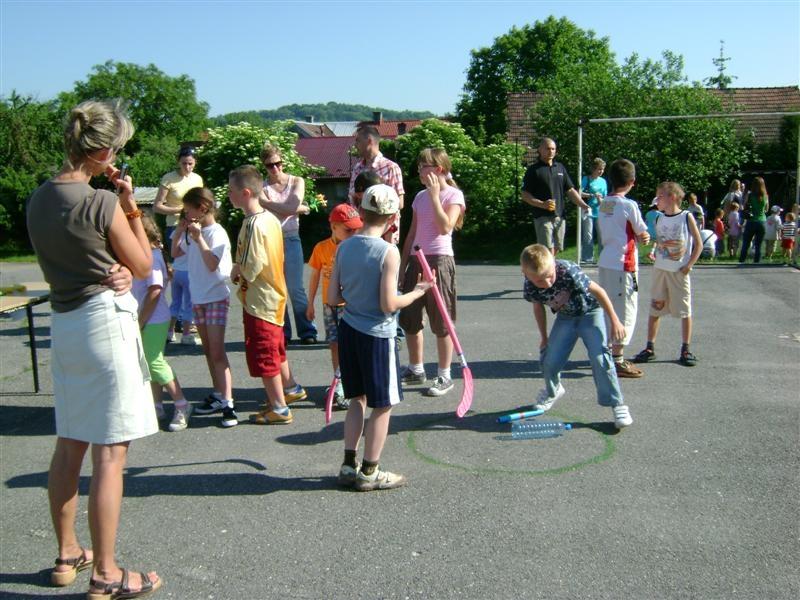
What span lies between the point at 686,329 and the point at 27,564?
19.3 feet

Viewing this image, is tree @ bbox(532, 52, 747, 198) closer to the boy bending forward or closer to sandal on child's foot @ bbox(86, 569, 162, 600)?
the boy bending forward

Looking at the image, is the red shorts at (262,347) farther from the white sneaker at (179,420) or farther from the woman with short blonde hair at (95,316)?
the woman with short blonde hair at (95,316)

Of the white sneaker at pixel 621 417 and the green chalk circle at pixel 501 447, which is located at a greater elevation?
the white sneaker at pixel 621 417

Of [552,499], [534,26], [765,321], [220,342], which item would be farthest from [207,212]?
[534,26]

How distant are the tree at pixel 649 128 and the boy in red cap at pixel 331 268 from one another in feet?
49.3

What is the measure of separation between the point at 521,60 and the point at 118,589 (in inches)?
2109

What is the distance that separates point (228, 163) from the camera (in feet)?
75.1

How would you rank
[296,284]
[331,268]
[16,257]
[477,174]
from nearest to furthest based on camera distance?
[331,268] < [296,284] < [477,174] < [16,257]

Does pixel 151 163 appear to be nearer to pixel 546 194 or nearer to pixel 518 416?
pixel 546 194

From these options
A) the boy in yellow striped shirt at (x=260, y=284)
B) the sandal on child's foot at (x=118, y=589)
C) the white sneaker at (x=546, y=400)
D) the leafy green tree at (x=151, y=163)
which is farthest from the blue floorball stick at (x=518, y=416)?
the leafy green tree at (x=151, y=163)

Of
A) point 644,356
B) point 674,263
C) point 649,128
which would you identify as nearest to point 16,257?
point 649,128

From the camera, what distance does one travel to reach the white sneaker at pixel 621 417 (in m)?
5.53

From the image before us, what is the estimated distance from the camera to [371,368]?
455 centimetres

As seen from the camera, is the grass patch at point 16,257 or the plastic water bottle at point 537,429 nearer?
the plastic water bottle at point 537,429
